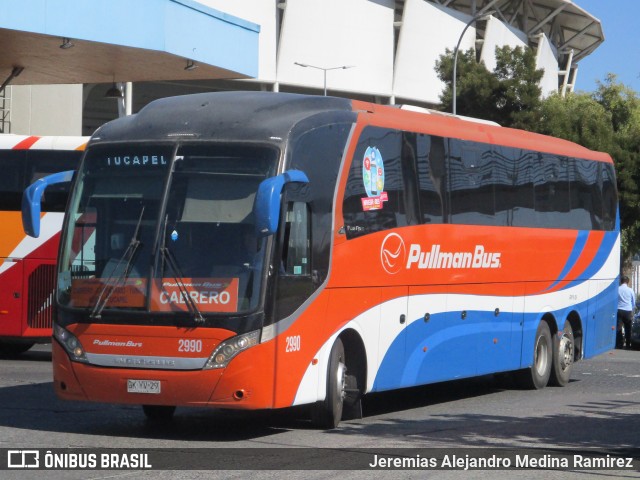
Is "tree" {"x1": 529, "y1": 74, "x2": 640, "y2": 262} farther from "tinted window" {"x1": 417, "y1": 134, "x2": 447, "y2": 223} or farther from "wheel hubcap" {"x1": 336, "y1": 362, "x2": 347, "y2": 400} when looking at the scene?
"wheel hubcap" {"x1": 336, "y1": 362, "x2": 347, "y2": 400}

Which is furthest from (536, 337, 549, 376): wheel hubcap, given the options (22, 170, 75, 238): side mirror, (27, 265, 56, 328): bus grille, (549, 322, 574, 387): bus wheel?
(22, 170, 75, 238): side mirror

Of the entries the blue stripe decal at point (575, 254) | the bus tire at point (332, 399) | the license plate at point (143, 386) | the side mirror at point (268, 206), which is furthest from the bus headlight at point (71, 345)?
the blue stripe decal at point (575, 254)

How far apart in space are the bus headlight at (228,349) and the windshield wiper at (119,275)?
1.12 metres

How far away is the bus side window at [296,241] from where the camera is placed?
452 inches

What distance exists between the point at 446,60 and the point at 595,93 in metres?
8.17

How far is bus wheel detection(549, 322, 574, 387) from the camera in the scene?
18078 mm

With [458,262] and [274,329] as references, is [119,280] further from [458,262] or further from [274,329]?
[458,262]

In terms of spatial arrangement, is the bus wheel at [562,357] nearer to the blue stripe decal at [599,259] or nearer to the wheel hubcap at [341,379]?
the blue stripe decal at [599,259]

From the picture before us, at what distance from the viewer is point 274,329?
11203 millimetres

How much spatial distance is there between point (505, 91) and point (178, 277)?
3555 cm

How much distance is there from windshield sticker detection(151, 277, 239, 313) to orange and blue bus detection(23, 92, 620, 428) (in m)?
0.01

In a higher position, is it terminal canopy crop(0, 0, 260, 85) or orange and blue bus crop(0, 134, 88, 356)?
terminal canopy crop(0, 0, 260, 85)

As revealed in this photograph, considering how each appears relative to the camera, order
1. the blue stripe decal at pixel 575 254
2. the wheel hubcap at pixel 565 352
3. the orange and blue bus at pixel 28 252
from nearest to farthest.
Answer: the blue stripe decal at pixel 575 254 → the wheel hubcap at pixel 565 352 → the orange and blue bus at pixel 28 252

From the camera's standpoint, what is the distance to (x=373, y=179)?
13047 millimetres
